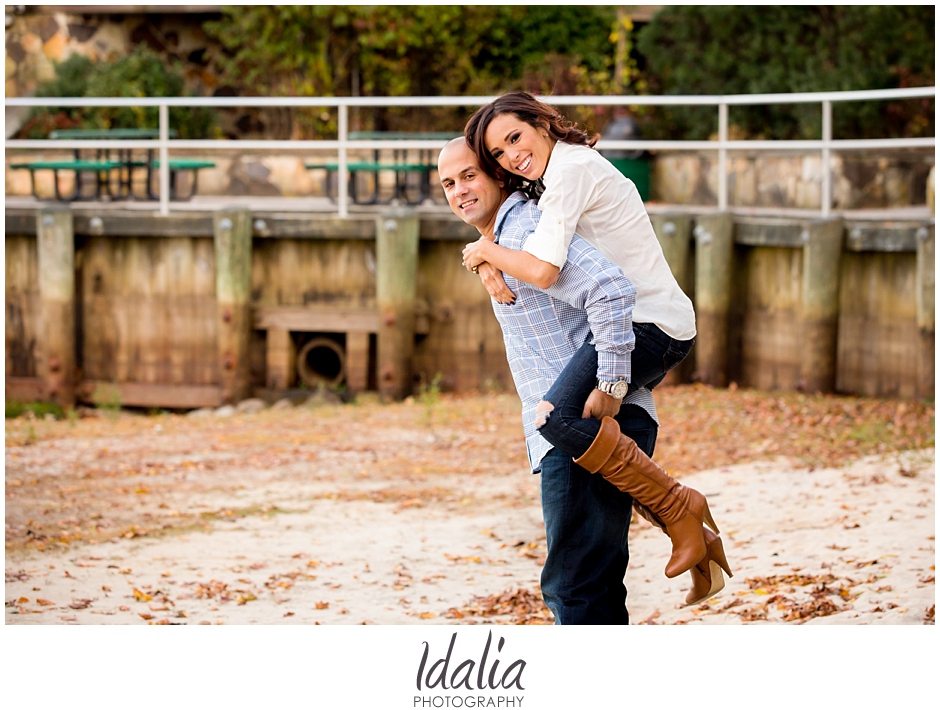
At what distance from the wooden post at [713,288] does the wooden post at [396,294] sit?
2453 mm

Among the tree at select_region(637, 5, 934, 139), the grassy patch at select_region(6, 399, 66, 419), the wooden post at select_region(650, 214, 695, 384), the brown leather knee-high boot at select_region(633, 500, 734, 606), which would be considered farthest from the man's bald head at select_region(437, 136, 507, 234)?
the tree at select_region(637, 5, 934, 139)

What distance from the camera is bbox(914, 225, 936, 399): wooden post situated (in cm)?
944

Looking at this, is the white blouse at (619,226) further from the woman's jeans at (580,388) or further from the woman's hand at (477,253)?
the woman's hand at (477,253)

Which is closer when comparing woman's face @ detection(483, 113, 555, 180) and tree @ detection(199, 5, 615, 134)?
woman's face @ detection(483, 113, 555, 180)

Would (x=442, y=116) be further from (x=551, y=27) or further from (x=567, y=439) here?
(x=567, y=439)

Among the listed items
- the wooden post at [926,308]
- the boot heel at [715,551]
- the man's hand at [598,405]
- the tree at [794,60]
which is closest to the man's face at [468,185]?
the man's hand at [598,405]

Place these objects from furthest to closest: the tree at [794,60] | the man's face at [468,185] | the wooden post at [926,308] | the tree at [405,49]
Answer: the tree at [405,49] < the tree at [794,60] < the wooden post at [926,308] < the man's face at [468,185]

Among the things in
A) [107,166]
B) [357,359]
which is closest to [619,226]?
[357,359]

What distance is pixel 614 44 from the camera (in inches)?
632

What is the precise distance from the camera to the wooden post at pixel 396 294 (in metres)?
10.8

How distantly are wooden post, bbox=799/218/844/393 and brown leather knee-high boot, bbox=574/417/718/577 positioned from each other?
22.3 ft

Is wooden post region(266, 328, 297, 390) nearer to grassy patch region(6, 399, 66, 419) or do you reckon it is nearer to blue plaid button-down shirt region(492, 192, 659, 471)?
grassy patch region(6, 399, 66, 419)
